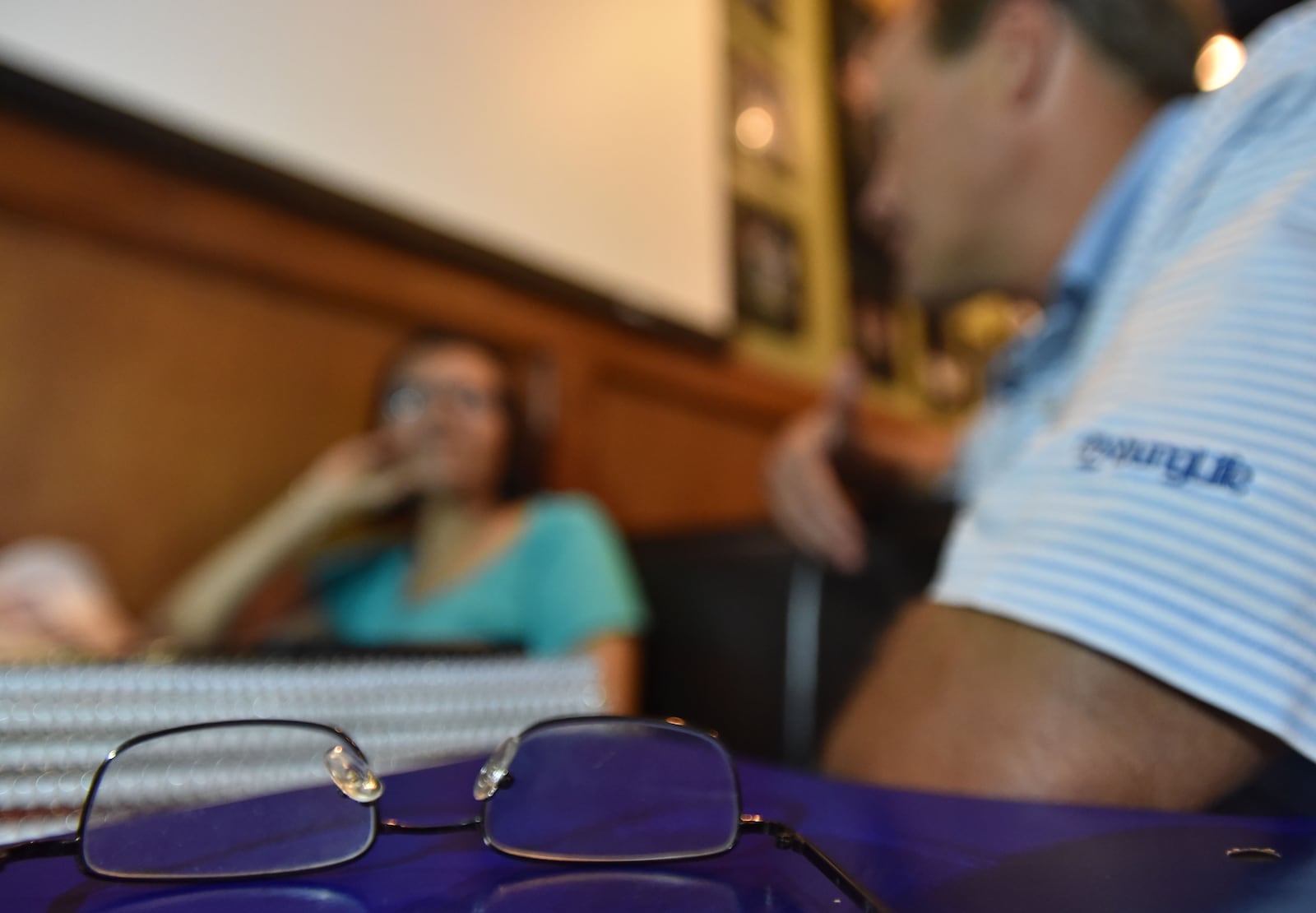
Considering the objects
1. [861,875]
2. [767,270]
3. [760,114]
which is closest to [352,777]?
[861,875]

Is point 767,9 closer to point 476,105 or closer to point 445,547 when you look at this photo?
point 476,105

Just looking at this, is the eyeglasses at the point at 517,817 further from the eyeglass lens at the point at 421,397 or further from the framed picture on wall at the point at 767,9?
the framed picture on wall at the point at 767,9

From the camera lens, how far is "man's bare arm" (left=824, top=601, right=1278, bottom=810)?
0.96 feet

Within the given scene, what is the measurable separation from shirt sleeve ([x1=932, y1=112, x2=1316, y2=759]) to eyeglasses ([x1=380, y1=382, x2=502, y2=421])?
76 centimetres

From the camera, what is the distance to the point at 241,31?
924 millimetres

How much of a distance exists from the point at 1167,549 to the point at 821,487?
54cm

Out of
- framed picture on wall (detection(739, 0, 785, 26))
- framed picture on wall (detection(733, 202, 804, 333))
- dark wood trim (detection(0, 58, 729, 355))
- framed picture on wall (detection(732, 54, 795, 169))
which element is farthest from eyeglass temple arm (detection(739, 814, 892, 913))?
framed picture on wall (detection(739, 0, 785, 26))

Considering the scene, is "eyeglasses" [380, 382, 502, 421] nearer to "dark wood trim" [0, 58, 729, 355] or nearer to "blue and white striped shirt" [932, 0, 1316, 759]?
"dark wood trim" [0, 58, 729, 355]

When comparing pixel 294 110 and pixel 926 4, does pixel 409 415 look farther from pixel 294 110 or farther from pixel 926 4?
pixel 926 4

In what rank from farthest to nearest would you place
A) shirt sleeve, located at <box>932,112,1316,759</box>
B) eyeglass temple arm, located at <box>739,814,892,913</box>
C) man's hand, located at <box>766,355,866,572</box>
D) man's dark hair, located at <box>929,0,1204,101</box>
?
man's hand, located at <box>766,355,866,572</box>
man's dark hair, located at <box>929,0,1204,101</box>
shirt sleeve, located at <box>932,112,1316,759</box>
eyeglass temple arm, located at <box>739,814,892,913</box>

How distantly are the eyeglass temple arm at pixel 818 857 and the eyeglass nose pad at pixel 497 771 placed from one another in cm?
7

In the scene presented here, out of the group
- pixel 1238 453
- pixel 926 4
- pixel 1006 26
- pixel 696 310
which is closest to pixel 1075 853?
pixel 1238 453

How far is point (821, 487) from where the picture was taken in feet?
2.77

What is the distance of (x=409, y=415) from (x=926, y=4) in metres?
0.70
